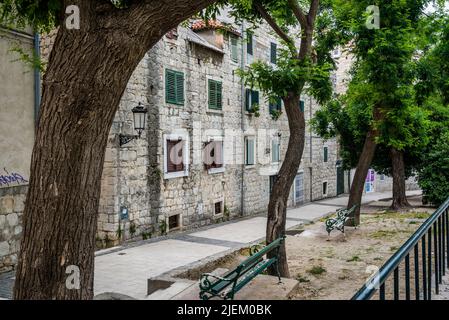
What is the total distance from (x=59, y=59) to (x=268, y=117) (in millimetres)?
17890

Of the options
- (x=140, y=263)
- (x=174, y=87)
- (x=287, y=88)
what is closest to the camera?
(x=287, y=88)

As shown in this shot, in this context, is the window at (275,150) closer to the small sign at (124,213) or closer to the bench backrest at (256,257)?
the small sign at (124,213)

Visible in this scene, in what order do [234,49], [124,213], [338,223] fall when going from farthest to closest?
[234,49], [338,223], [124,213]

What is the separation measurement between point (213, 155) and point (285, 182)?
866 centimetres

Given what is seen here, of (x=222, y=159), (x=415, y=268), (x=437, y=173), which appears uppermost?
(x=222, y=159)

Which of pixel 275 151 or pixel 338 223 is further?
pixel 275 151

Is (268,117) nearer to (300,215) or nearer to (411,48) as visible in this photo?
(300,215)

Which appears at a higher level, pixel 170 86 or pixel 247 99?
pixel 247 99

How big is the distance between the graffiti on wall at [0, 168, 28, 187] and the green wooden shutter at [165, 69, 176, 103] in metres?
6.02

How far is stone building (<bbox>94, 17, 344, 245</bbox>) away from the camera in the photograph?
1245 centimetres

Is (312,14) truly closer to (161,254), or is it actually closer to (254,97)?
(161,254)

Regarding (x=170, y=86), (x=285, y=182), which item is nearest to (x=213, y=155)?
(x=170, y=86)

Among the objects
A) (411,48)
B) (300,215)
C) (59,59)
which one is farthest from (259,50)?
(59,59)

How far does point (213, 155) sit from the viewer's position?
16812 millimetres
